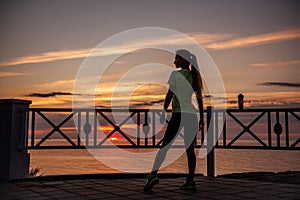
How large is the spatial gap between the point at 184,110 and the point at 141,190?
4.09 feet

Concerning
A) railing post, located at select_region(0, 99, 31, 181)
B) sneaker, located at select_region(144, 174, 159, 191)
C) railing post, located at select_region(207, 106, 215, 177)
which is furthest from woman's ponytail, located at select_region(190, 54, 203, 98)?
railing post, located at select_region(0, 99, 31, 181)

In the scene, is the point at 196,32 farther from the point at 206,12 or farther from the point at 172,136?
the point at 172,136

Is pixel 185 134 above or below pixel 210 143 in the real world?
above

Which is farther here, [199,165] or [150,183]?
[199,165]

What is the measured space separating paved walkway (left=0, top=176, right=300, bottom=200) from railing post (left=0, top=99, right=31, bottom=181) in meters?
0.40

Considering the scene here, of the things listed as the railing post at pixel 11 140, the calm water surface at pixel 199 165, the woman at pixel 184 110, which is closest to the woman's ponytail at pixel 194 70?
the woman at pixel 184 110

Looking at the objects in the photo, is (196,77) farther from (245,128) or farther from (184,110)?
(245,128)

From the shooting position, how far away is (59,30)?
1070 centimetres

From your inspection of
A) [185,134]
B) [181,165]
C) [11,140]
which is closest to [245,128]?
[185,134]

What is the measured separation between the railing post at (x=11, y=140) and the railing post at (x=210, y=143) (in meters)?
3.51

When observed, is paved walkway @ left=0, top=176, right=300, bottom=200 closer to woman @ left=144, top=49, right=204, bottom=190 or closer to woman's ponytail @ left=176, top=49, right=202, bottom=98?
woman @ left=144, top=49, right=204, bottom=190

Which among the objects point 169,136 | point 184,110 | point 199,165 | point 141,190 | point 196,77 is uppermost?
point 196,77

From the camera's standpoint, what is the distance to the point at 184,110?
14.8 feet

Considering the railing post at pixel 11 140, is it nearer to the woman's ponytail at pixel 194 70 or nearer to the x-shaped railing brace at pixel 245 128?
the woman's ponytail at pixel 194 70
